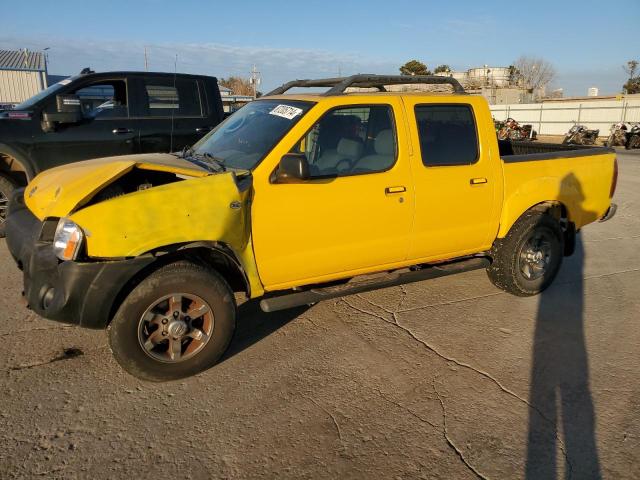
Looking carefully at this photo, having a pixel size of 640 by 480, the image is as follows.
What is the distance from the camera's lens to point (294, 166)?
11.0ft

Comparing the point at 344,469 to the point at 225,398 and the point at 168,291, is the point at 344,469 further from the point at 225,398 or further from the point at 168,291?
the point at 168,291

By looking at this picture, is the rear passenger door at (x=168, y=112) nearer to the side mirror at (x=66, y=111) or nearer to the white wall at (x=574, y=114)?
the side mirror at (x=66, y=111)

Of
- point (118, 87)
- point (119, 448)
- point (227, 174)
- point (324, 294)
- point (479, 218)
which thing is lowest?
point (119, 448)

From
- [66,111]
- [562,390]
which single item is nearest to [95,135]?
[66,111]

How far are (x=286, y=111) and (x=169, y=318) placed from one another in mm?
1794

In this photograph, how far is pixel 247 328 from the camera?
4.21 meters

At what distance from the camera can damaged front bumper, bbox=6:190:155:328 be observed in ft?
9.88

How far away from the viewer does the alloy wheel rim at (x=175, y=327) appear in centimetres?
328

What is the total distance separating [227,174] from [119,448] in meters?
1.76

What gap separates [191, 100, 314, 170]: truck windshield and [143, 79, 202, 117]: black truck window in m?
2.81

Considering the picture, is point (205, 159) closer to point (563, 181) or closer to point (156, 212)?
point (156, 212)

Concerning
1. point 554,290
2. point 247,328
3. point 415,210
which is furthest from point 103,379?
point 554,290

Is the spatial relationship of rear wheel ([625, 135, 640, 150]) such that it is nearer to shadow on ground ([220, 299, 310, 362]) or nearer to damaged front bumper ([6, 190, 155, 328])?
shadow on ground ([220, 299, 310, 362])

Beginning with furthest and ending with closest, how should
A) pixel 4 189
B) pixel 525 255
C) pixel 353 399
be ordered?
pixel 4 189
pixel 525 255
pixel 353 399
